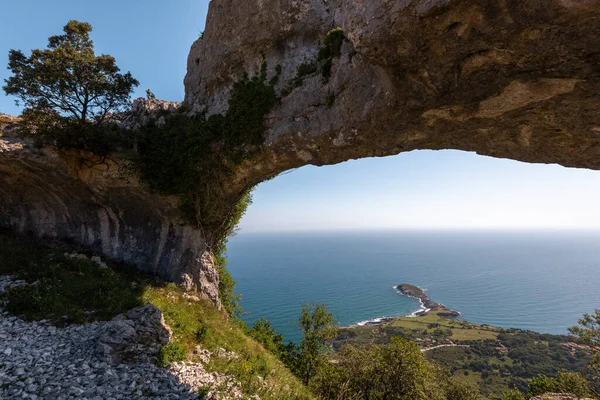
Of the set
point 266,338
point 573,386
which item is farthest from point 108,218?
point 573,386

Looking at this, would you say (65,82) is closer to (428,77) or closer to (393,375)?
(428,77)

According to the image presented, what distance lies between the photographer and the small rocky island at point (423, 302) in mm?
88625

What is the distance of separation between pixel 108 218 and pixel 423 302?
113612mm

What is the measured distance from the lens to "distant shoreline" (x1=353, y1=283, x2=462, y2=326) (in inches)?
3100

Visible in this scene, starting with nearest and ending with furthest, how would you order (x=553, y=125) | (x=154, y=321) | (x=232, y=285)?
(x=553, y=125) < (x=154, y=321) < (x=232, y=285)

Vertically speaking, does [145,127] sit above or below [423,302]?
above

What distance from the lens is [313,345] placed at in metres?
20.6

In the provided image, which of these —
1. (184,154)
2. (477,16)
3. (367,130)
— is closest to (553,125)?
(477,16)

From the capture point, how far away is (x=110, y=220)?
15906 millimetres

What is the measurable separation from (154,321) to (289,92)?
10749mm

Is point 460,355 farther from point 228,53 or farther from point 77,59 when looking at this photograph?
point 77,59

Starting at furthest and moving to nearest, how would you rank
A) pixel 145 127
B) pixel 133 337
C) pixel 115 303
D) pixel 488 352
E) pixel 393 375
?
A: pixel 488 352 → pixel 393 375 → pixel 145 127 → pixel 115 303 → pixel 133 337

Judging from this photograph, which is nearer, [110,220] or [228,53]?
[228,53]

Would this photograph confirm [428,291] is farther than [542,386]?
Yes
